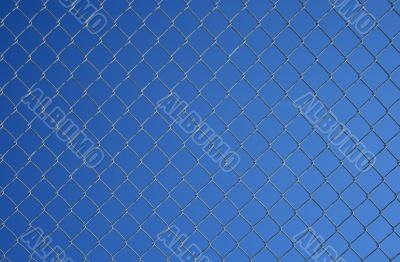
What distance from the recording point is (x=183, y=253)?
8.64 feet

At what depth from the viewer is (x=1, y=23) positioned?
7.11 feet

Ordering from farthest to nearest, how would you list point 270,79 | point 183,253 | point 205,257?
1. point 205,257
2. point 183,253
3. point 270,79

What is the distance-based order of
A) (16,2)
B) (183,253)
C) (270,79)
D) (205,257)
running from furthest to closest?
(205,257), (183,253), (270,79), (16,2)

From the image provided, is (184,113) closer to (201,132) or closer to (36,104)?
(201,132)

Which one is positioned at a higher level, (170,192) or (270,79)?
(270,79)

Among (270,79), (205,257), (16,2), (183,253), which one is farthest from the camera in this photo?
(205,257)

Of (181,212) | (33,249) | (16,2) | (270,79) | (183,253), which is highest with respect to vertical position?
(270,79)

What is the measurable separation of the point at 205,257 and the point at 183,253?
25 cm

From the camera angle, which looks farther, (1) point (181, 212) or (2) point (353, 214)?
(1) point (181, 212)

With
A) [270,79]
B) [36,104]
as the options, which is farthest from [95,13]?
[270,79]

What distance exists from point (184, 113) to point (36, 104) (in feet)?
3.28

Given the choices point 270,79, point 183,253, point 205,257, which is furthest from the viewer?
point 205,257

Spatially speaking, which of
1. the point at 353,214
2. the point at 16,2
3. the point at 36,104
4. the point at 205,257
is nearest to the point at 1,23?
the point at 16,2

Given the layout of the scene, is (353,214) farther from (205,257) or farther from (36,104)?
(36,104)
